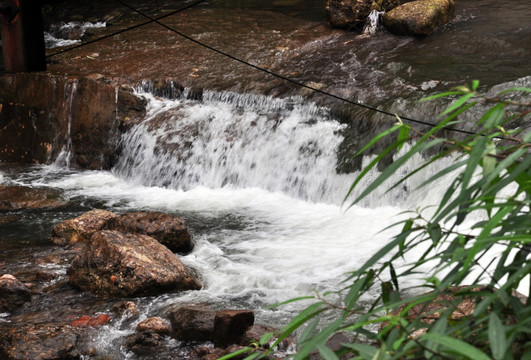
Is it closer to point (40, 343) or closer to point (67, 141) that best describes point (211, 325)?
point (40, 343)

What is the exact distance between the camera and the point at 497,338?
56.6 inches

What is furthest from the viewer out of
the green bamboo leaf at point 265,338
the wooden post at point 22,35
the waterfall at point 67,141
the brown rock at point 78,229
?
the waterfall at point 67,141

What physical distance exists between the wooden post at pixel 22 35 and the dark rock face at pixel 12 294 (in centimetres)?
486

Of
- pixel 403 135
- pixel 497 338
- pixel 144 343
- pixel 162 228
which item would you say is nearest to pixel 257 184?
pixel 162 228

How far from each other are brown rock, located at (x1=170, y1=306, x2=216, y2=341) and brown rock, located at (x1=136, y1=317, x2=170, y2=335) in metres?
0.06

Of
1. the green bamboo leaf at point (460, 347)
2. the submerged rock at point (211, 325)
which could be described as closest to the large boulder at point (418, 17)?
the submerged rock at point (211, 325)

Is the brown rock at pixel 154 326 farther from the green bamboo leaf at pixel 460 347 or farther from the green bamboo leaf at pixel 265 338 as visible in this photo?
the green bamboo leaf at pixel 460 347

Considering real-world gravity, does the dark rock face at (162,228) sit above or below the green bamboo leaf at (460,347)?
below

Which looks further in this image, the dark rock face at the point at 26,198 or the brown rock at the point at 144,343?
the dark rock face at the point at 26,198

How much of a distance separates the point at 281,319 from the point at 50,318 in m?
1.68

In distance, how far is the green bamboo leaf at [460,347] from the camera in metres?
1.39

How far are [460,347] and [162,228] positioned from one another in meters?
5.29

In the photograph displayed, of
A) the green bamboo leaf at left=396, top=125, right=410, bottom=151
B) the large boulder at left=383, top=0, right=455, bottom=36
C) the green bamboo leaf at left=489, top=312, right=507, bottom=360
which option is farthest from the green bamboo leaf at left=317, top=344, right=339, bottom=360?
the large boulder at left=383, top=0, right=455, bottom=36

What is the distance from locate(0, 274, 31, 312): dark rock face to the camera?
5.54 metres
